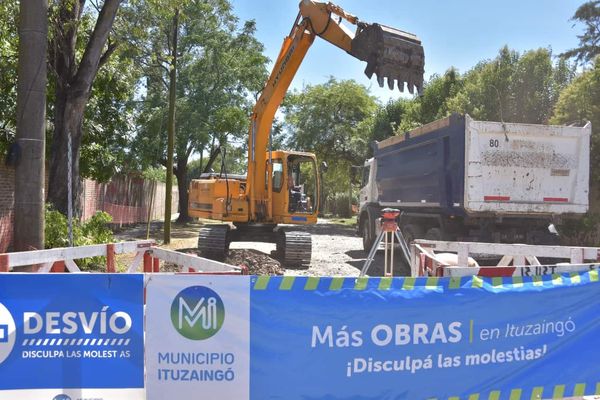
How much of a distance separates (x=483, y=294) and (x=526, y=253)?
270 centimetres

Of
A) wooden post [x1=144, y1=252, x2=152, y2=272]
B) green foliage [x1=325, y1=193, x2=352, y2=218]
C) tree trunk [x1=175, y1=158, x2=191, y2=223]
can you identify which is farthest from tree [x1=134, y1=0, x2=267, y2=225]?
green foliage [x1=325, y1=193, x2=352, y2=218]

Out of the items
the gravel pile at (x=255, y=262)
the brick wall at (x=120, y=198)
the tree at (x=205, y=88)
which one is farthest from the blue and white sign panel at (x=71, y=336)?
the tree at (x=205, y=88)

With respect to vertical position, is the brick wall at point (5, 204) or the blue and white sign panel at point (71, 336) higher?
the brick wall at point (5, 204)

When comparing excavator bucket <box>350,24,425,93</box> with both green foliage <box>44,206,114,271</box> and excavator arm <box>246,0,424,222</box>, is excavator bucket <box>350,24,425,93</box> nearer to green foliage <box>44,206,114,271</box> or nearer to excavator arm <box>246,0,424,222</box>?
excavator arm <box>246,0,424,222</box>

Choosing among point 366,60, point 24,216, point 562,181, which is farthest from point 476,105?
point 24,216

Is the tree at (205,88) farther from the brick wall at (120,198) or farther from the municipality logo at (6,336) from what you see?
the municipality logo at (6,336)

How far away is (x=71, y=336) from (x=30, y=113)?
3405mm

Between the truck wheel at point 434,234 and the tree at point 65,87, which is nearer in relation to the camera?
the tree at point 65,87

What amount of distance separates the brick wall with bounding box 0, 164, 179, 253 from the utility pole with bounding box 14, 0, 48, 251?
7426 mm

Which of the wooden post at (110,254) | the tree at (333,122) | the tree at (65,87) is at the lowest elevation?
the wooden post at (110,254)

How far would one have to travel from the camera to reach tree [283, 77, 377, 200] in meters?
33.1

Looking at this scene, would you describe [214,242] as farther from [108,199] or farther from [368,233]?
[108,199]

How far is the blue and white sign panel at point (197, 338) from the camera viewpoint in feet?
12.2

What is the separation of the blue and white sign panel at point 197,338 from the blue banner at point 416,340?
0.36ft
